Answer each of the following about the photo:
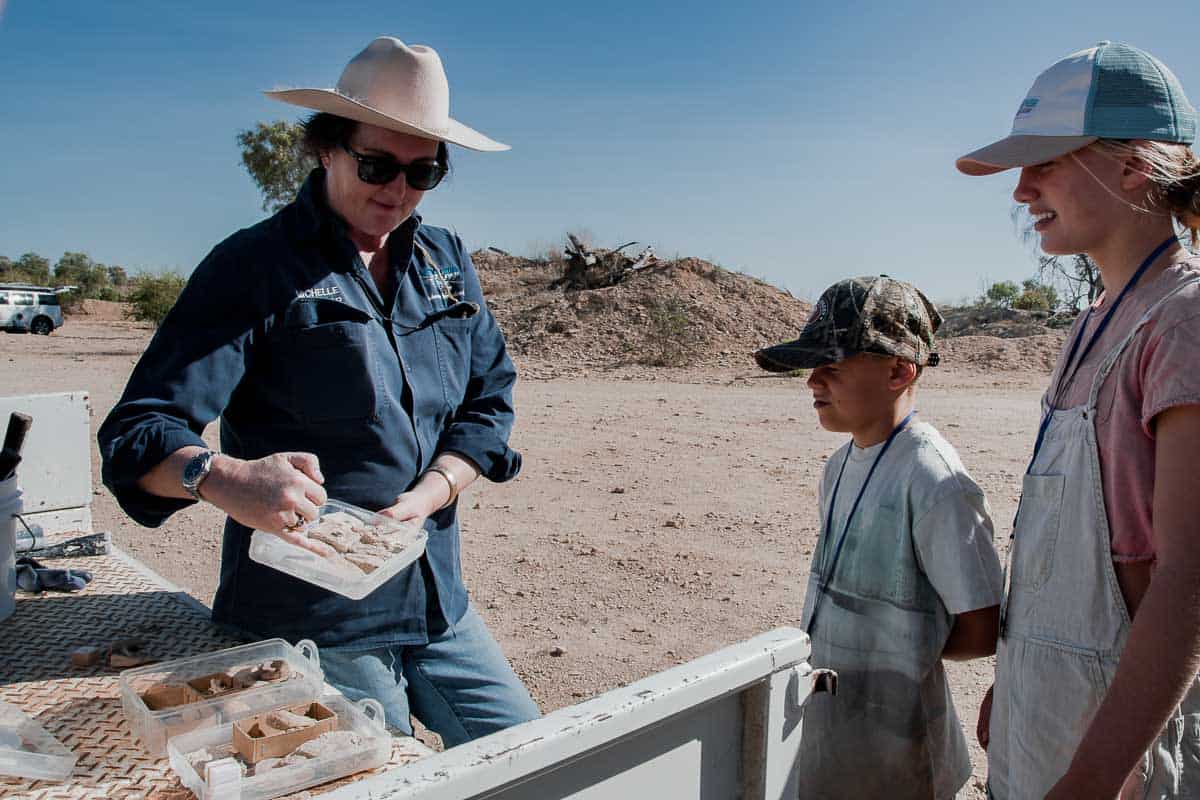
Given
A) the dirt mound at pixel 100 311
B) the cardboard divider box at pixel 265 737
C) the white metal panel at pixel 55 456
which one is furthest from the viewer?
the dirt mound at pixel 100 311

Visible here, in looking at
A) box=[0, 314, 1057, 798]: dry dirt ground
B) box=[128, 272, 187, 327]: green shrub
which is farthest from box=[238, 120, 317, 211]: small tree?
box=[0, 314, 1057, 798]: dry dirt ground

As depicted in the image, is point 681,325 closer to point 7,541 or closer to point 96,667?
point 7,541

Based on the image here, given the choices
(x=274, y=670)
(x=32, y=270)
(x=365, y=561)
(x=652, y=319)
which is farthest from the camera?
(x=32, y=270)

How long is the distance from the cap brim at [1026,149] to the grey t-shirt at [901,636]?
2.24 feet

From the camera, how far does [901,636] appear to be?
2158 mm

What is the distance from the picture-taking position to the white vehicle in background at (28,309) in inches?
1117

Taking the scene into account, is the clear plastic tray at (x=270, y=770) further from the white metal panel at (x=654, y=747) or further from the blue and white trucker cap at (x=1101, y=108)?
the blue and white trucker cap at (x=1101, y=108)

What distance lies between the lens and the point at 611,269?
2525 cm

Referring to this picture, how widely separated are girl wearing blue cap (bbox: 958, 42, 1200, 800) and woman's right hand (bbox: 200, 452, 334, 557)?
1.37 meters

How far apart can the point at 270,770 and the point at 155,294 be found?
2918 centimetres

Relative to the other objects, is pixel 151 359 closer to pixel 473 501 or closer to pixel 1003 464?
pixel 473 501

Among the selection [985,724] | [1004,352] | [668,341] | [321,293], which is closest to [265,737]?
[321,293]

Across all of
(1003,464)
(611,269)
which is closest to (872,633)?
(1003,464)

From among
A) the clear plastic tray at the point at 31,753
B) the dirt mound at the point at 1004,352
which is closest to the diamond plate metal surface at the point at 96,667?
the clear plastic tray at the point at 31,753
